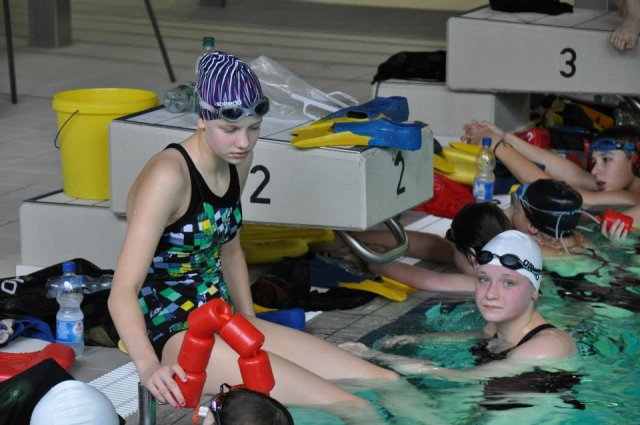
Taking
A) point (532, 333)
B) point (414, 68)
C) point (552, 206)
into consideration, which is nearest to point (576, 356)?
point (532, 333)

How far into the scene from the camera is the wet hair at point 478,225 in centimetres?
560

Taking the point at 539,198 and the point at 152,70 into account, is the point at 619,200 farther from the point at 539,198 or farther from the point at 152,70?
the point at 152,70

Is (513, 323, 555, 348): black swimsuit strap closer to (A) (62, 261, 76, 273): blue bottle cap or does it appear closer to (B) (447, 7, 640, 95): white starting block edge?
(A) (62, 261, 76, 273): blue bottle cap

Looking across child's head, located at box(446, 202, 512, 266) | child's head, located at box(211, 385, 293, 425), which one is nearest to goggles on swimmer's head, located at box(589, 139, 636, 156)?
child's head, located at box(446, 202, 512, 266)

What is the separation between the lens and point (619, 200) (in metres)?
6.95

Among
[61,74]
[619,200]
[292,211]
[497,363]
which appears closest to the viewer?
[497,363]

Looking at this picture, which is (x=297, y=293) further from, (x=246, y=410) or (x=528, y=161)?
(x=246, y=410)

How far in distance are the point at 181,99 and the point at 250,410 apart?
3.13 metres

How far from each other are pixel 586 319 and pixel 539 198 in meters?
0.81

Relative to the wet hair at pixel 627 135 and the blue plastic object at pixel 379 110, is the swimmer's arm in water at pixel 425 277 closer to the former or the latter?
the blue plastic object at pixel 379 110

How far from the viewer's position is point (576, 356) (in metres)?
4.72

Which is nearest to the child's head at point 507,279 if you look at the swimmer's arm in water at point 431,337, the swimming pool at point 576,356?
the swimming pool at point 576,356

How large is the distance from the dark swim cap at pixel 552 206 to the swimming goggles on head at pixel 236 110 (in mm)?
2441

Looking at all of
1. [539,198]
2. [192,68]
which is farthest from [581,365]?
[192,68]
